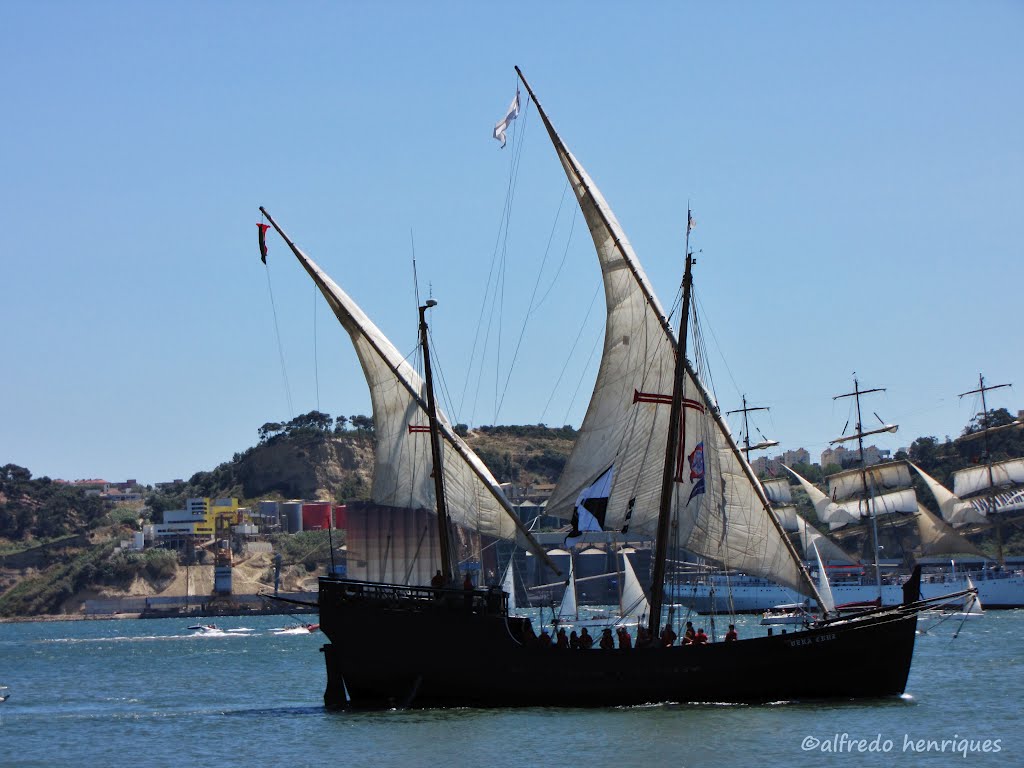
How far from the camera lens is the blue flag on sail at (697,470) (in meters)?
42.9

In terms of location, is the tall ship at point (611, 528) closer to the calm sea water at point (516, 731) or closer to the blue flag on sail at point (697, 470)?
the blue flag on sail at point (697, 470)

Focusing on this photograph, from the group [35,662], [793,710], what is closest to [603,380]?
[793,710]

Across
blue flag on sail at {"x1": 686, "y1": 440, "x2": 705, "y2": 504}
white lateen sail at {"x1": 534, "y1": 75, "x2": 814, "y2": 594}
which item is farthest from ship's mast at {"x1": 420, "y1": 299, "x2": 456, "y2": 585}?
blue flag on sail at {"x1": 686, "y1": 440, "x2": 705, "y2": 504}

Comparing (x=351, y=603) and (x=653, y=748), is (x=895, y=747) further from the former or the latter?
(x=351, y=603)

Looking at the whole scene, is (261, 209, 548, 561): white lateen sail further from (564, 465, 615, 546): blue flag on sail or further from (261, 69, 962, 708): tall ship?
(564, 465, 615, 546): blue flag on sail

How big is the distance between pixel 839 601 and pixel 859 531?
3825 centimetres

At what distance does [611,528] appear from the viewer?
4447cm

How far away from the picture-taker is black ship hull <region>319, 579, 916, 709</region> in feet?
132

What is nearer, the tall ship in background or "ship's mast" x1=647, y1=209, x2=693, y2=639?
"ship's mast" x1=647, y1=209, x2=693, y2=639

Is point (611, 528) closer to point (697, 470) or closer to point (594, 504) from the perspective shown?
point (594, 504)

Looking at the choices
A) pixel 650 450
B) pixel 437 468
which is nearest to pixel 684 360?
pixel 650 450

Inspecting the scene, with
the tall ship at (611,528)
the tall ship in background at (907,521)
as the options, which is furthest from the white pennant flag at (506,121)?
the tall ship in background at (907,521)

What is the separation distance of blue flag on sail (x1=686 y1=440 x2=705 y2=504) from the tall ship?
49 mm

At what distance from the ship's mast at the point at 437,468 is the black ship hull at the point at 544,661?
244cm
